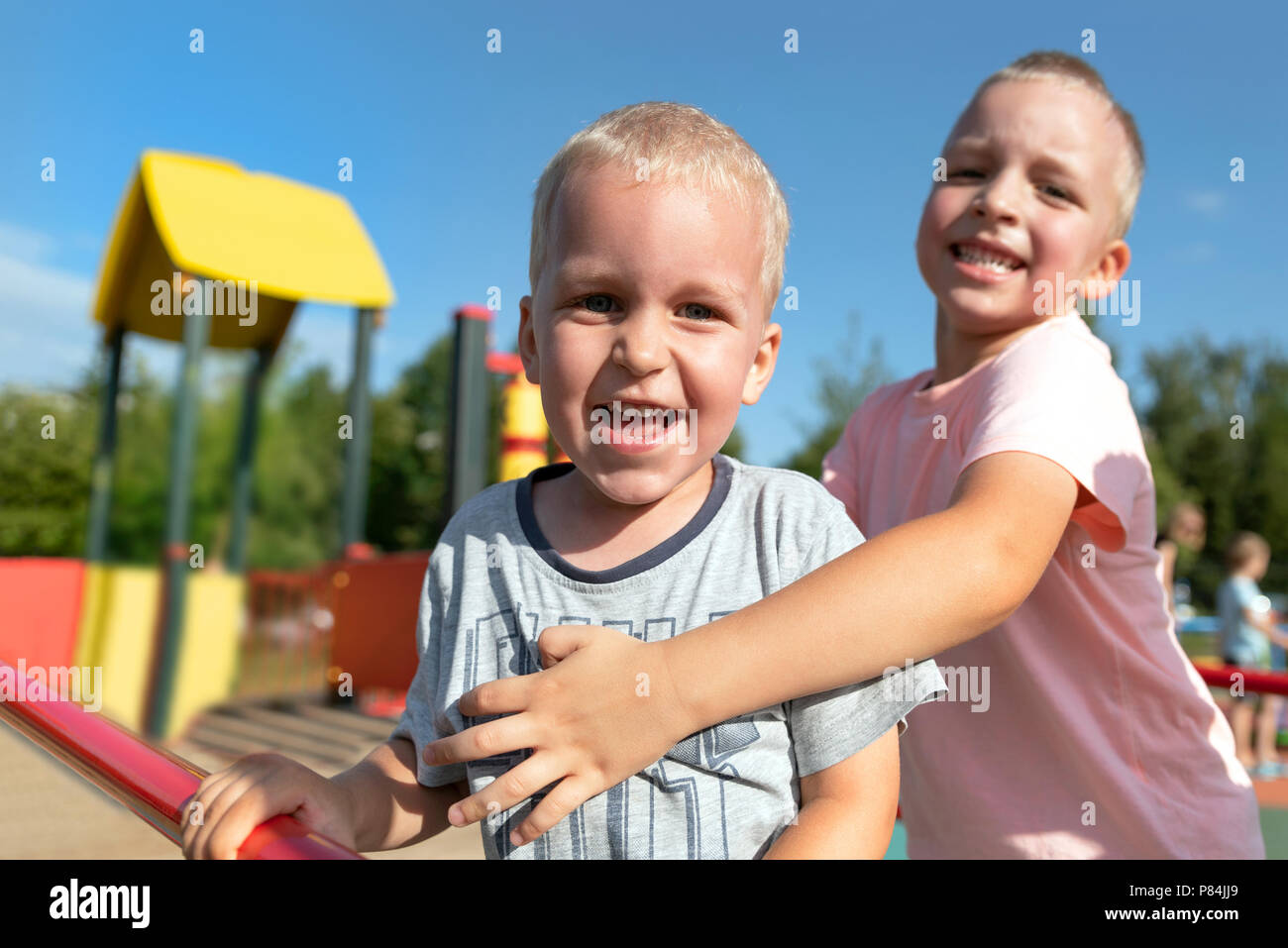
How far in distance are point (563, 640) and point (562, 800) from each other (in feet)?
0.36

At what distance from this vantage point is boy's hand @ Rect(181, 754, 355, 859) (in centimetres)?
70

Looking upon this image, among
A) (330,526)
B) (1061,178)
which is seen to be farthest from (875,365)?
(1061,178)

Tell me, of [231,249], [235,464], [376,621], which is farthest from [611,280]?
[235,464]

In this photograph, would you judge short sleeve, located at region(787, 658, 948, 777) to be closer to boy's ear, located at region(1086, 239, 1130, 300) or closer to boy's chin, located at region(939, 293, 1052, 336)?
boy's chin, located at region(939, 293, 1052, 336)

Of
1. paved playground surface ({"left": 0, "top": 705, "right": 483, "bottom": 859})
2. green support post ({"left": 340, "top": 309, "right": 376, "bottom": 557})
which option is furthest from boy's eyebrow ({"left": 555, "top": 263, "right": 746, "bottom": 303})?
green support post ({"left": 340, "top": 309, "right": 376, "bottom": 557})

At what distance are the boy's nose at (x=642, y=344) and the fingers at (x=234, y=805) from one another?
44 centimetres

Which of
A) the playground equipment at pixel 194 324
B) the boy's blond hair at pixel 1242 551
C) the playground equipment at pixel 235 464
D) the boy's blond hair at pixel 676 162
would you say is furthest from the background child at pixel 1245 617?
the boy's blond hair at pixel 676 162

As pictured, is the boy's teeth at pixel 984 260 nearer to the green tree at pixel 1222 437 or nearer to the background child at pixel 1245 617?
the background child at pixel 1245 617

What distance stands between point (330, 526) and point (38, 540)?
635 cm

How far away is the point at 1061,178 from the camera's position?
126 cm

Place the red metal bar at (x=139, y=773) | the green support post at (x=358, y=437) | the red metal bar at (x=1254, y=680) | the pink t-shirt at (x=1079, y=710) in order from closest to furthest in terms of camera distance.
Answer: the red metal bar at (x=139, y=773), the pink t-shirt at (x=1079, y=710), the red metal bar at (x=1254, y=680), the green support post at (x=358, y=437)

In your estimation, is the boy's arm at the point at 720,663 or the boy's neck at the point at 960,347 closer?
the boy's arm at the point at 720,663

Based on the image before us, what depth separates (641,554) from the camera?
0.93 meters

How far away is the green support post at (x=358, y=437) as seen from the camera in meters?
6.67
